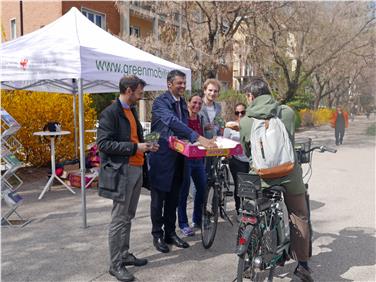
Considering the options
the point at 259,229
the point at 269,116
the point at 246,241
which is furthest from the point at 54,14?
the point at 246,241

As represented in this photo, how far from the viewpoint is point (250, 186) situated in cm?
319

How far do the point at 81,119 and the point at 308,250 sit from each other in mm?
3256

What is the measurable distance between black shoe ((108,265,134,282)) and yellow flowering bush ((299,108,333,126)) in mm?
28523

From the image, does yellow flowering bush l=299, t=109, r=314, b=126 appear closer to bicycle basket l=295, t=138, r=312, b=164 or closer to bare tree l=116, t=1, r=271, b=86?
bare tree l=116, t=1, r=271, b=86

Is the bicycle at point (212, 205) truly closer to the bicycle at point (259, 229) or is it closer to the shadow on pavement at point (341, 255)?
the shadow on pavement at point (341, 255)

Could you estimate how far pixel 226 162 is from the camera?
5.18 m

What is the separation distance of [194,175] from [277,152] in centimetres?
183

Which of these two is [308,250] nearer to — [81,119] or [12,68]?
[81,119]

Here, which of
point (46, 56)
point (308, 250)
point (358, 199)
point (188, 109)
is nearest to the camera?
point (308, 250)

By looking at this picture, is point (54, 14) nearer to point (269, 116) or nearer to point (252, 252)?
point (269, 116)

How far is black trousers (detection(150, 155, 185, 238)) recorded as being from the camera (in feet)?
14.1

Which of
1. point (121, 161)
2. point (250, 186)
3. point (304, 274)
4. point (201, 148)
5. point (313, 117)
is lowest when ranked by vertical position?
point (304, 274)

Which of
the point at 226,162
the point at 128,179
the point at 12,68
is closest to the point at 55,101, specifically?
the point at 12,68

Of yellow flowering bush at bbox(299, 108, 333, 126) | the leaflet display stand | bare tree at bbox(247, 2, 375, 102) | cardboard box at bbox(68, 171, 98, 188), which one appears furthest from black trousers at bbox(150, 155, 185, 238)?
yellow flowering bush at bbox(299, 108, 333, 126)
